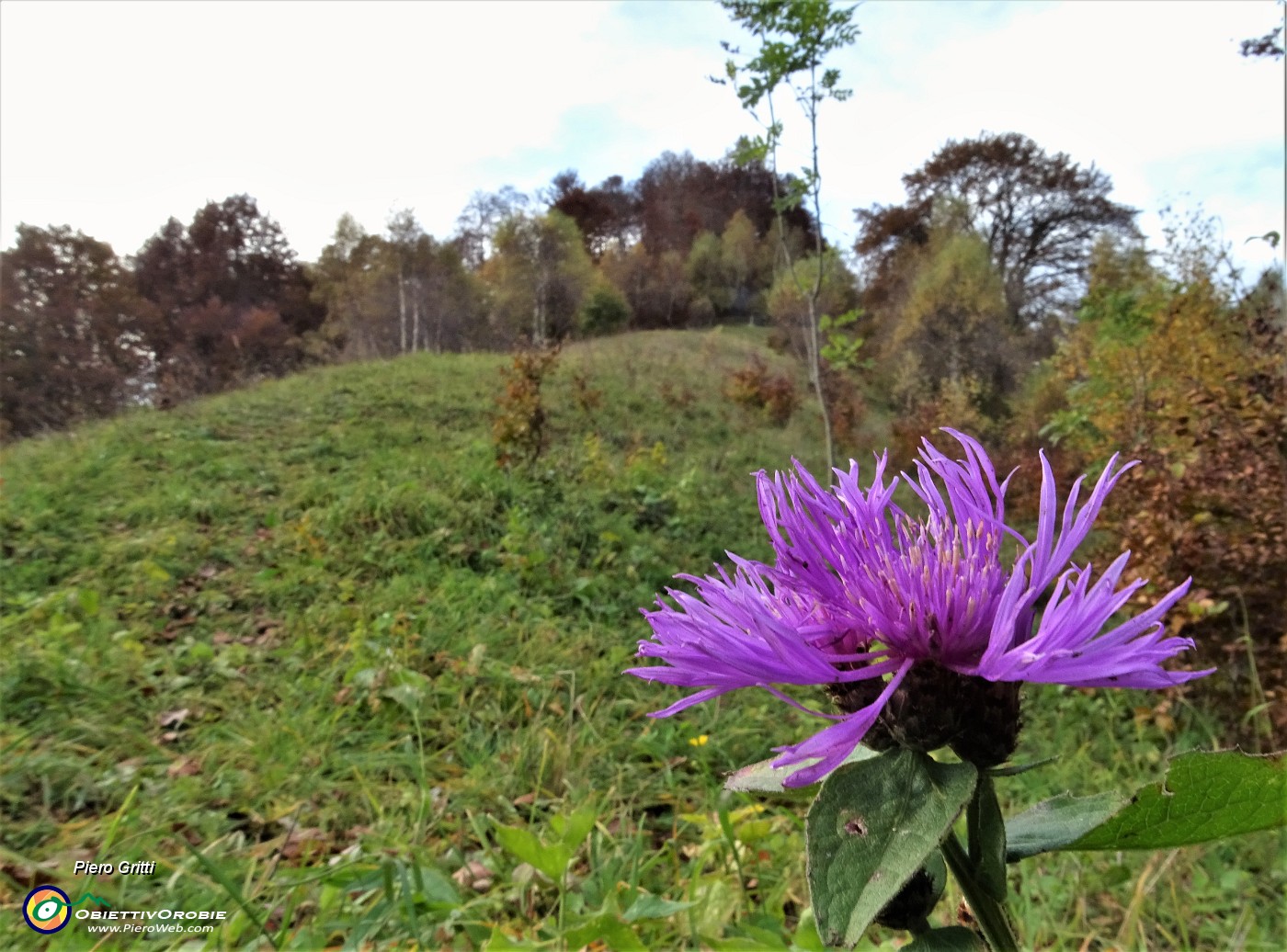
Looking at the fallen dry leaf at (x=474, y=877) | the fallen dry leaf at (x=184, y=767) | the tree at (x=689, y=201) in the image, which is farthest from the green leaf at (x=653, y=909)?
the tree at (x=689, y=201)

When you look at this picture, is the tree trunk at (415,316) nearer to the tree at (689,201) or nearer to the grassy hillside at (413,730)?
the tree at (689,201)

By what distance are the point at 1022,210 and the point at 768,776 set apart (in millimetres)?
14897

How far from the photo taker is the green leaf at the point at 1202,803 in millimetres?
433

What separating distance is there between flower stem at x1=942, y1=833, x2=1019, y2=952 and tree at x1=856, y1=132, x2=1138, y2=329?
12.5 m

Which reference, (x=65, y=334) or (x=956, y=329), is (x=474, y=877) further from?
(x=956, y=329)

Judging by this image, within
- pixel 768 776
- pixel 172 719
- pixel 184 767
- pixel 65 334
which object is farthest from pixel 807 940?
pixel 65 334

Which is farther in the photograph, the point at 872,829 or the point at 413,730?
the point at 413,730

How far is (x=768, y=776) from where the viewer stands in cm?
53

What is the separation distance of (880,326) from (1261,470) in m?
11.1

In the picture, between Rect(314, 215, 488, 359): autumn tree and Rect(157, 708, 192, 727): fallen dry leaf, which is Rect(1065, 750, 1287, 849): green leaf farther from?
Rect(314, 215, 488, 359): autumn tree

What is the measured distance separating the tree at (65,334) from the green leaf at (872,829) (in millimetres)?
9623

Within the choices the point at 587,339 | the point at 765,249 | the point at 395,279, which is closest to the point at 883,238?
the point at 765,249

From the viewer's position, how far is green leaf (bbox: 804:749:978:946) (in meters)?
0.38

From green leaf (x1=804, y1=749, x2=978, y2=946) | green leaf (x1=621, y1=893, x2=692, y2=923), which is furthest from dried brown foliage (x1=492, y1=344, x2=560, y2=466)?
green leaf (x1=804, y1=749, x2=978, y2=946)
